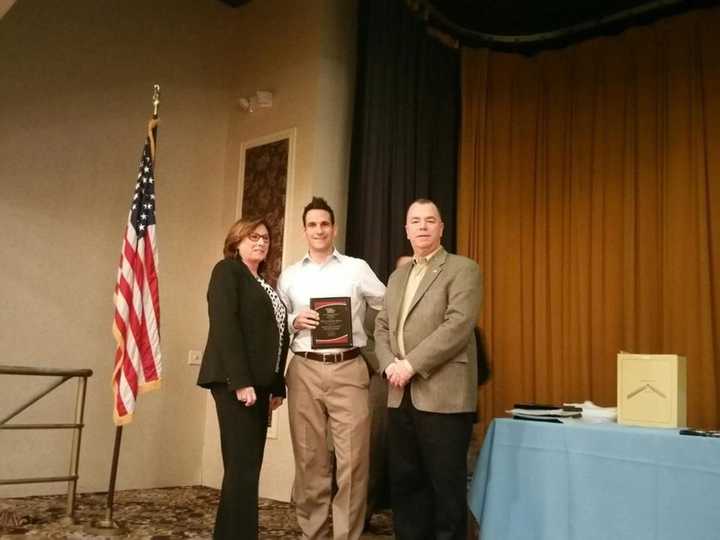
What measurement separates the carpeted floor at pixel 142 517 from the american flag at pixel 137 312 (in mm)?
571

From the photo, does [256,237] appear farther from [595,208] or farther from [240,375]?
[595,208]

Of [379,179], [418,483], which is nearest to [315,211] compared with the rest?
[418,483]

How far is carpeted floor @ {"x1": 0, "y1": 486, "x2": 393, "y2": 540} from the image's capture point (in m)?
3.38

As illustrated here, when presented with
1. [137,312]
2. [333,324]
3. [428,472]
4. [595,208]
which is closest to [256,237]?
[333,324]

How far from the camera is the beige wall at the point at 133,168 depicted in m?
4.35

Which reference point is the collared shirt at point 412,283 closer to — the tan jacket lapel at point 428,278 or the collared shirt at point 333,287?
the tan jacket lapel at point 428,278

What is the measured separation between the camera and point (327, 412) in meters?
Result: 2.98

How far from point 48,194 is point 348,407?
2.71 metres

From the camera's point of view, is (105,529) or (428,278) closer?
(428,278)

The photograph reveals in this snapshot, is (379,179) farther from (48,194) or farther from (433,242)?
(48,194)

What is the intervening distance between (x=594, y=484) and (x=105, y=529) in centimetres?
236

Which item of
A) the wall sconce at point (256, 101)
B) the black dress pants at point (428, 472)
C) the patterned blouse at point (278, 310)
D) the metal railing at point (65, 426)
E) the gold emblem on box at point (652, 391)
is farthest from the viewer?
the wall sconce at point (256, 101)

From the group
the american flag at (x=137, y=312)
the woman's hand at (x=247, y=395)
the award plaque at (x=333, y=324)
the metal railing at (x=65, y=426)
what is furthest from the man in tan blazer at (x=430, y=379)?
the metal railing at (x=65, y=426)

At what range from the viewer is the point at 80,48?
15.4 ft
